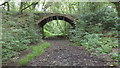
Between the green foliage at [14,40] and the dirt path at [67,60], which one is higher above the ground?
the green foliage at [14,40]

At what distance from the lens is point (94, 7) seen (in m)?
9.23

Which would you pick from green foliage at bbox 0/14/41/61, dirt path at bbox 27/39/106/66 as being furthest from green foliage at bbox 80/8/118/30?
green foliage at bbox 0/14/41/61

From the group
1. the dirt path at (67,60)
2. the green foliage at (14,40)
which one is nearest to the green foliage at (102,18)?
the dirt path at (67,60)

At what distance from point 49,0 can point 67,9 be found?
4523 millimetres

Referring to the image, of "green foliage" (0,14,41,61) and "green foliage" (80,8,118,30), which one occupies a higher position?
"green foliage" (80,8,118,30)

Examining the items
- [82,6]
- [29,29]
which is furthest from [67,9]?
[29,29]

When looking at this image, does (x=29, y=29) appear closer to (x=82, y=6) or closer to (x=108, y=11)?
(x=82, y=6)

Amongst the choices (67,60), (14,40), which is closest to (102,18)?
(67,60)

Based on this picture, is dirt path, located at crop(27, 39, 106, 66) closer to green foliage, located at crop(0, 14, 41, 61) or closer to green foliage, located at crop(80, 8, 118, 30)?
green foliage, located at crop(0, 14, 41, 61)

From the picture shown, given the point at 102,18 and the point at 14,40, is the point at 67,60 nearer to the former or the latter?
the point at 14,40

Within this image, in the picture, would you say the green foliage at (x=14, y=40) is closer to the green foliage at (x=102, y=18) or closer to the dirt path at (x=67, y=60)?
the dirt path at (x=67, y=60)

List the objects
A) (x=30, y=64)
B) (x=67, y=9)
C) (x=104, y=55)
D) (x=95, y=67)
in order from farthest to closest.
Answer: (x=67, y=9)
(x=104, y=55)
(x=30, y=64)
(x=95, y=67)

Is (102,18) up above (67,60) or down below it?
above

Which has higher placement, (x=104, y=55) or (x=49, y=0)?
(x=49, y=0)
